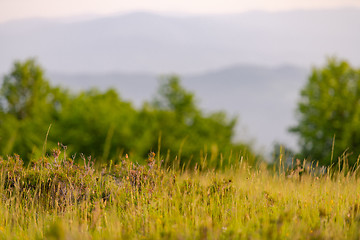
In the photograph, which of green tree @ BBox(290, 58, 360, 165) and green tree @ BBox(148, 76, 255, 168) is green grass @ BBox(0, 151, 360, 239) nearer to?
green tree @ BBox(290, 58, 360, 165)

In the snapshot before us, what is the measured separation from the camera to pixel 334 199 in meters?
5.56

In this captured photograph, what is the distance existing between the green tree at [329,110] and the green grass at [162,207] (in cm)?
1885

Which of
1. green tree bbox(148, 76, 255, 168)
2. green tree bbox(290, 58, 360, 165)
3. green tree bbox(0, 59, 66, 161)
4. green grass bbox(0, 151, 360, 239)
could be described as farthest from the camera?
green tree bbox(0, 59, 66, 161)

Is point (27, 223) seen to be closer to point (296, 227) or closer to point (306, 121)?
point (296, 227)

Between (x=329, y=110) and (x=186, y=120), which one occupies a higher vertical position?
(x=329, y=110)

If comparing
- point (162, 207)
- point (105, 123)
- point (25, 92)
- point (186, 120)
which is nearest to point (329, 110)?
point (186, 120)

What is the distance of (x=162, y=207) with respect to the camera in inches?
199

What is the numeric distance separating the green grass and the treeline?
1199 centimetres

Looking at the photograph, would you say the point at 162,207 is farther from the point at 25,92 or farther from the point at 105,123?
the point at 25,92

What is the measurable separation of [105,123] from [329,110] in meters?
14.9

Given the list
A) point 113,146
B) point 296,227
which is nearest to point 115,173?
point 296,227

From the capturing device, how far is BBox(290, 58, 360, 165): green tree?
23484mm

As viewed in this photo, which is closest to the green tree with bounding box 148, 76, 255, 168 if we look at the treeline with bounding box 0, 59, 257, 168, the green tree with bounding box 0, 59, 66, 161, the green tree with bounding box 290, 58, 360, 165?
the treeline with bounding box 0, 59, 257, 168

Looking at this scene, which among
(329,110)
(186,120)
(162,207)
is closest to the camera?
(162,207)
